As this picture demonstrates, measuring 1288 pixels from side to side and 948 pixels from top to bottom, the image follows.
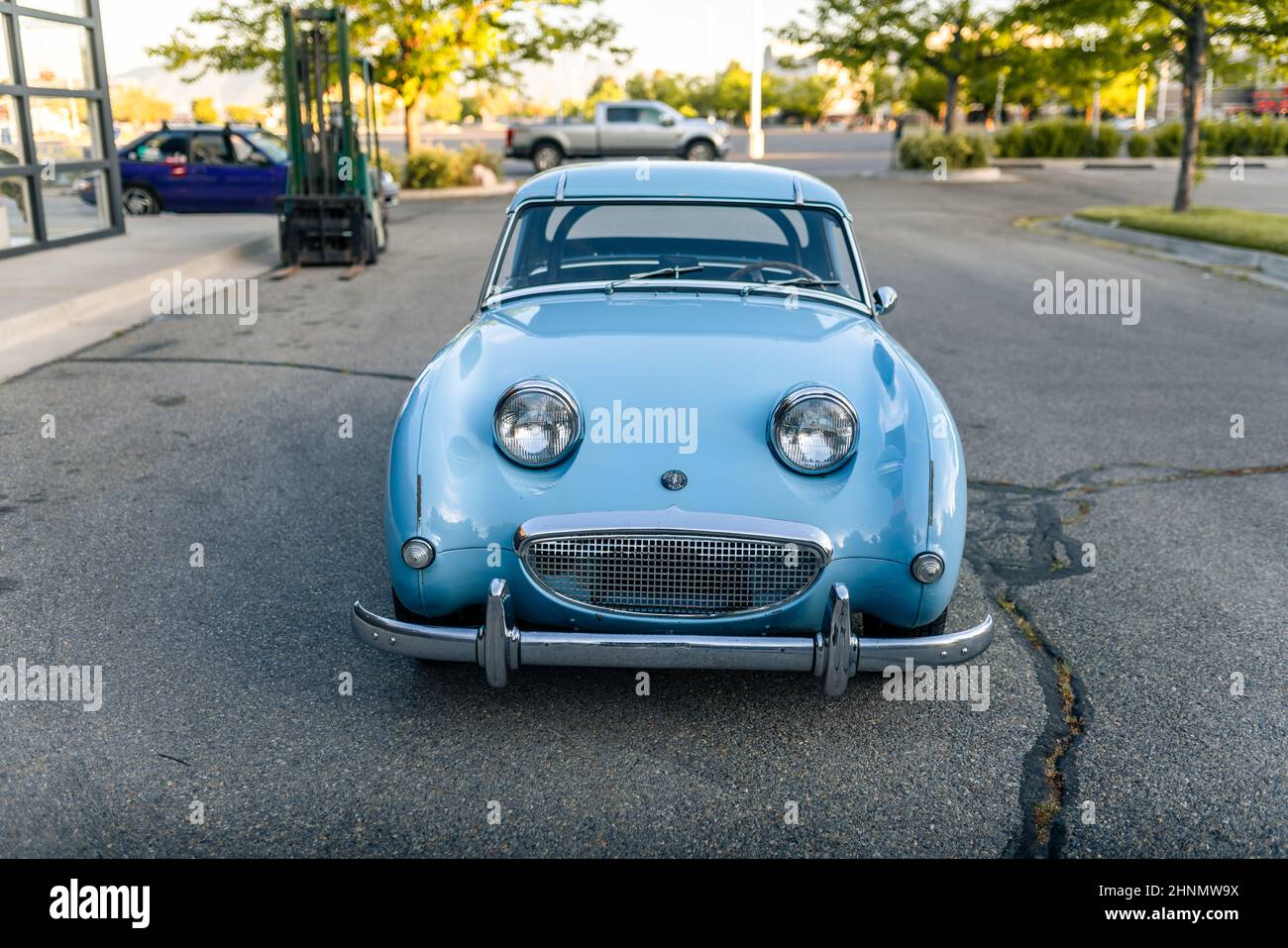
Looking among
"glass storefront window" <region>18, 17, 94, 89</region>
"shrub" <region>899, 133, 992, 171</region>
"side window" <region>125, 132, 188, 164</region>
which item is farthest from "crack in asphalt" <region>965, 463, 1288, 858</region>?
Result: "shrub" <region>899, 133, 992, 171</region>

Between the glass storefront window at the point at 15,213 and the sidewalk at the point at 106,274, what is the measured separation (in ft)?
0.82

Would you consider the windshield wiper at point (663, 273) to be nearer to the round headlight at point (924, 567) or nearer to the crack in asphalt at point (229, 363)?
the round headlight at point (924, 567)

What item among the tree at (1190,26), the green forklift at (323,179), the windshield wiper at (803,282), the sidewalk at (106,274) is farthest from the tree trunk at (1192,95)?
the windshield wiper at (803,282)

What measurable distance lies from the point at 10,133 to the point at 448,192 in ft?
43.0

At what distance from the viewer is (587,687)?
12.1 ft

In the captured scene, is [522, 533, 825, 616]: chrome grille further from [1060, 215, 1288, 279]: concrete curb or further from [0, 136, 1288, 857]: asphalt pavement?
[1060, 215, 1288, 279]: concrete curb

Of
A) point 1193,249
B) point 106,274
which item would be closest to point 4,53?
point 106,274

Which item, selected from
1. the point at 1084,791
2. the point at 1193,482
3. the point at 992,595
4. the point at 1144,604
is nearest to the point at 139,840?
the point at 1084,791

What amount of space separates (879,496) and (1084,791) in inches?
38.2

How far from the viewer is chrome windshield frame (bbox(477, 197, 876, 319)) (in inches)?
172

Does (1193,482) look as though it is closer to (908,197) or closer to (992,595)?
(992,595)

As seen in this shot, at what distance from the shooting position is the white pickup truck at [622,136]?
3222cm

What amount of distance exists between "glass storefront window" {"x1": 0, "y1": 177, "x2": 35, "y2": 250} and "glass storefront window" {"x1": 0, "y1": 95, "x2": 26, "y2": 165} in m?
0.28

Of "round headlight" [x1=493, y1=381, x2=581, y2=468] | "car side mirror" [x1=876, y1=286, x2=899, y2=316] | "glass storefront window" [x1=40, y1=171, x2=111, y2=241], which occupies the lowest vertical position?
"round headlight" [x1=493, y1=381, x2=581, y2=468]
